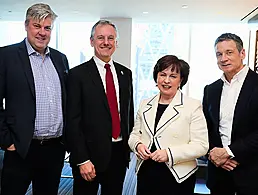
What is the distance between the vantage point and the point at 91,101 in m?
1.98

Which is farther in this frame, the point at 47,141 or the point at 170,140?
the point at 47,141

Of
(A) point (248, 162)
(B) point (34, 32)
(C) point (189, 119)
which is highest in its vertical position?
(B) point (34, 32)

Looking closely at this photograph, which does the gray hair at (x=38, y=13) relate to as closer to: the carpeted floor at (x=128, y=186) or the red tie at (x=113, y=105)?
the red tie at (x=113, y=105)

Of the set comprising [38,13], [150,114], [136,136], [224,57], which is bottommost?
[136,136]

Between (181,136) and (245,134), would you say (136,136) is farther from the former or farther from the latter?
(245,134)

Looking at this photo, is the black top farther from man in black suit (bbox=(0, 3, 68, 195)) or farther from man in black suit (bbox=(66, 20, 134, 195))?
man in black suit (bbox=(0, 3, 68, 195))

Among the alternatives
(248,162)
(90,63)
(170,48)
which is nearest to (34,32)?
(90,63)

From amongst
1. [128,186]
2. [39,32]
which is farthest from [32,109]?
[128,186]

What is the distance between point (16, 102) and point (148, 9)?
14.8 ft

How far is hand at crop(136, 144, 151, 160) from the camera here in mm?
1834

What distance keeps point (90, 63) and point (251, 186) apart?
130cm

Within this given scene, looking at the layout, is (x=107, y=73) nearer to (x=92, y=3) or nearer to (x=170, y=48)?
(x=92, y=3)

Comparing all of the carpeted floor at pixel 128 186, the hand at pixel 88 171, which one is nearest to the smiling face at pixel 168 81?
the hand at pixel 88 171

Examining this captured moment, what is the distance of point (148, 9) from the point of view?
594cm
